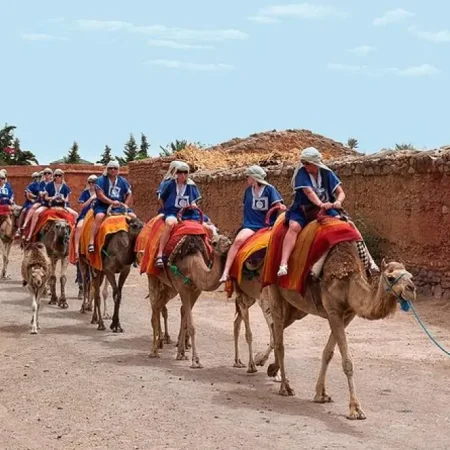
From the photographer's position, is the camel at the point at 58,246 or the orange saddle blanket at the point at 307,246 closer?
the orange saddle blanket at the point at 307,246

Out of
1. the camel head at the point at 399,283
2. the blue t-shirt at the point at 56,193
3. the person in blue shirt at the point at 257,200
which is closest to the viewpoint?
the camel head at the point at 399,283

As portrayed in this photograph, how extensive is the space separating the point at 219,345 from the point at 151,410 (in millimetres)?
4486

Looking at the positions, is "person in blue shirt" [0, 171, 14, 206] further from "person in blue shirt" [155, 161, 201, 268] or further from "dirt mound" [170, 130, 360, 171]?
"person in blue shirt" [155, 161, 201, 268]

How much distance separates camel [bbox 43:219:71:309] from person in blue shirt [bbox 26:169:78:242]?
18.9 inches

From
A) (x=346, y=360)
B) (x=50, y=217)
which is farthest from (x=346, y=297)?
(x=50, y=217)

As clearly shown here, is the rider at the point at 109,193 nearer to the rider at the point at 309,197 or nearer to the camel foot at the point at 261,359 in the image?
the camel foot at the point at 261,359

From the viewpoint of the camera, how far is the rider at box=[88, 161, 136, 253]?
49.0 feet

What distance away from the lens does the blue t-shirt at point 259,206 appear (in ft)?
36.1

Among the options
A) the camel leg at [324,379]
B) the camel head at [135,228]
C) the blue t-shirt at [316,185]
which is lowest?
the camel leg at [324,379]

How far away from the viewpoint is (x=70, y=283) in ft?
72.0

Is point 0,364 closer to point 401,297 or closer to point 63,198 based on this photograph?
point 401,297

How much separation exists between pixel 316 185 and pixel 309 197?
0.95ft

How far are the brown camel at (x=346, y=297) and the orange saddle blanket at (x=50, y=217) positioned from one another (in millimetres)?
9306

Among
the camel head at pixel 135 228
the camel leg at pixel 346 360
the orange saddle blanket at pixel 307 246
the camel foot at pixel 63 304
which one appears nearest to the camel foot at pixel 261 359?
the orange saddle blanket at pixel 307 246
